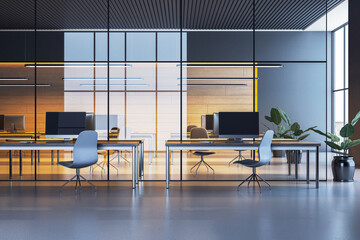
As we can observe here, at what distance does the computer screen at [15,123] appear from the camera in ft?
28.0

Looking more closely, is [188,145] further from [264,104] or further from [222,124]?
[264,104]

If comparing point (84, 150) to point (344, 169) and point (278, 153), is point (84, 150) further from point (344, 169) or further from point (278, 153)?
point (344, 169)

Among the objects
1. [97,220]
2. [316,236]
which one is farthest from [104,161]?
[316,236]

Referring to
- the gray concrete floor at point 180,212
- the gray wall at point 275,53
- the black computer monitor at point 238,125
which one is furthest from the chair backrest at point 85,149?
the gray wall at point 275,53

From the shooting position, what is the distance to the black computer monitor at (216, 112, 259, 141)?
6.91m

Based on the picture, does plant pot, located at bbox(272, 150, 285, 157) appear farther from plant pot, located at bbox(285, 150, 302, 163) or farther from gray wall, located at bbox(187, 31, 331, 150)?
gray wall, located at bbox(187, 31, 331, 150)

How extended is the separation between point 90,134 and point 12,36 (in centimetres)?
422

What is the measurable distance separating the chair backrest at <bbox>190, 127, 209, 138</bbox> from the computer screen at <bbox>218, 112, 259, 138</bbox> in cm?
58

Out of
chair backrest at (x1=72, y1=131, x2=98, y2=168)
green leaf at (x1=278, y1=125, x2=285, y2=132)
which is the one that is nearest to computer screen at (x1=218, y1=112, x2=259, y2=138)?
chair backrest at (x1=72, y1=131, x2=98, y2=168)

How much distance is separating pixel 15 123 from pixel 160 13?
389cm

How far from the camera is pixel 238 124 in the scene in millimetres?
6930

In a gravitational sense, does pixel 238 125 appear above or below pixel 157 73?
below

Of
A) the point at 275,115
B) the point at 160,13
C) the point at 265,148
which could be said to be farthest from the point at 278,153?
the point at 160,13

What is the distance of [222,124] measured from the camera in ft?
22.7
